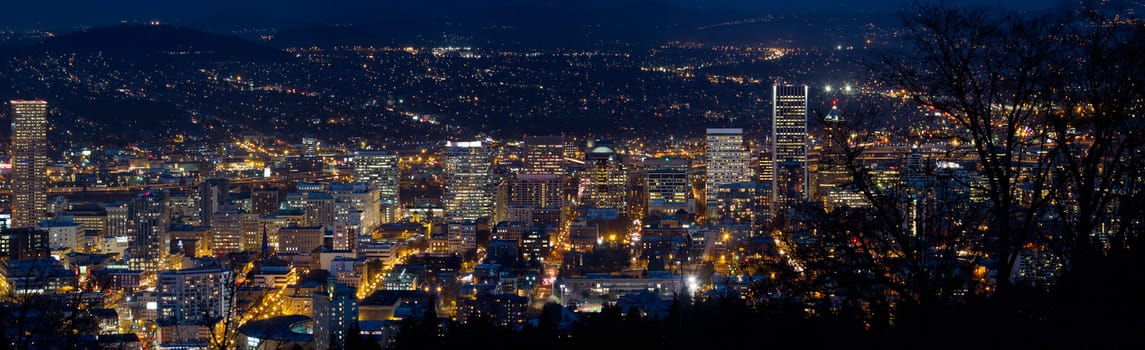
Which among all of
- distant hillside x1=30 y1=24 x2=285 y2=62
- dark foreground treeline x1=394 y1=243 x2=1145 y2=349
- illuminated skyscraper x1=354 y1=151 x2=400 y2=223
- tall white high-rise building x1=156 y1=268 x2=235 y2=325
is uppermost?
distant hillside x1=30 y1=24 x2=285 y2=62

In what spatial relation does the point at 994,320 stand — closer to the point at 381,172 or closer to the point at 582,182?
the point at 582,182

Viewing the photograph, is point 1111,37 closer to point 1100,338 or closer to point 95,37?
point 1100,338

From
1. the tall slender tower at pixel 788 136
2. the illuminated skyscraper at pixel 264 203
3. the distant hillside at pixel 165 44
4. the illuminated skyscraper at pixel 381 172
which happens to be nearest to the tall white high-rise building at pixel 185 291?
the tall slender tower at pixel 788 136

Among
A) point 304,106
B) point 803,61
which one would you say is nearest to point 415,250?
point 803,61

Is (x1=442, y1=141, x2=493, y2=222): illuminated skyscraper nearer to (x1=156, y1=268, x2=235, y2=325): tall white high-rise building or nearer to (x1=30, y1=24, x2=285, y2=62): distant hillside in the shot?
(x1=156, y1=268, x2=235, y2=325): tall white high-rise building

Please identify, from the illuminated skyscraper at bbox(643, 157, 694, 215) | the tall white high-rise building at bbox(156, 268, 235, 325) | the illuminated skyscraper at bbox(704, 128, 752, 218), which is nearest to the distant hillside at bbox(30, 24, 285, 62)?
the illuminated skyscraper at bbox(643, 157, 694, 215)
